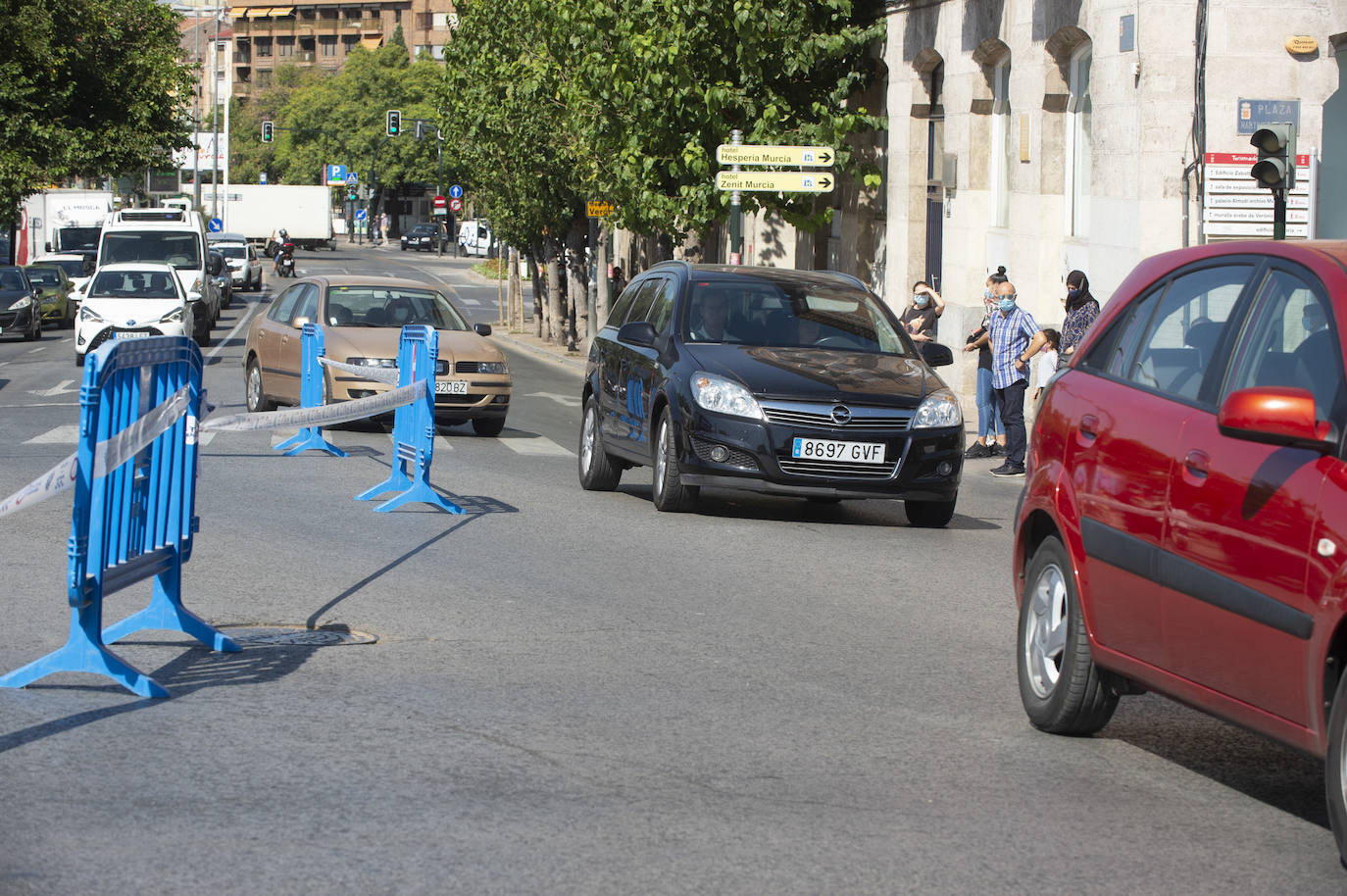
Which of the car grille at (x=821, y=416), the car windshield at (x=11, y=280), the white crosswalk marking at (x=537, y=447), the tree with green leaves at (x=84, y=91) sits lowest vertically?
the white crosswalk marking at (x=537, y=447)

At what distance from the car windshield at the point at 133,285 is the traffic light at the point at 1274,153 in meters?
21.2

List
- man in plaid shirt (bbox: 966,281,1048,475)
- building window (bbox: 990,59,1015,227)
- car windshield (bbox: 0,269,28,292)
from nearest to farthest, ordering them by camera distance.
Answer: man in plaid shirt (bbox: 966,281,1048,475) < building window (bbox: 990,59,1015,227) < car windshield (bbox: 0,269,28,292)

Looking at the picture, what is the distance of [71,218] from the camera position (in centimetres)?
6081

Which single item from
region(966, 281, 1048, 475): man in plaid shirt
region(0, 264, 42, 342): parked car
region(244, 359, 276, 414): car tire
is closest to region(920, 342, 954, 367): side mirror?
region(966, 281, 1048, 475): man in plaid shirt

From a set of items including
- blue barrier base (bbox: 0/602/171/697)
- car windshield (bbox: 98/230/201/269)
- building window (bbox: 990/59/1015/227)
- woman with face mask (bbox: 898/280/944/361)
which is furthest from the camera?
car windshield (bbox: 98/230/201/269)

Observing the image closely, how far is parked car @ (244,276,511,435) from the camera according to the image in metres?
19.0

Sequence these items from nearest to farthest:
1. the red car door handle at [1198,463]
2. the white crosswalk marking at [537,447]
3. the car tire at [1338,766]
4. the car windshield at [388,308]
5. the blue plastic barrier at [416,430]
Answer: the car tire at [1338,766] → the red car door handle at [1198,463] → the blue plastic barrier at [416,430] → the white crosswalk marking at [537,447] → the car windshield at [388,308]

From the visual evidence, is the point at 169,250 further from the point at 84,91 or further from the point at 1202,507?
the point at 1202,507

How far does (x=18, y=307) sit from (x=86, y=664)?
117 feet

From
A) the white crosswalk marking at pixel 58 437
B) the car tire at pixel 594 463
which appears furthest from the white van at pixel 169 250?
the car tire at pixel 594 463

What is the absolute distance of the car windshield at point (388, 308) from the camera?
20.3m

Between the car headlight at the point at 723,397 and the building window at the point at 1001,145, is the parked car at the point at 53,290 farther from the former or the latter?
the car headlight at the point at 723,397

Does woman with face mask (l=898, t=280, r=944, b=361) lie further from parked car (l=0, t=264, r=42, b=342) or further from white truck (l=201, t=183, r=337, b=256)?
white truck (l=201, t=183, r=337, b=256)

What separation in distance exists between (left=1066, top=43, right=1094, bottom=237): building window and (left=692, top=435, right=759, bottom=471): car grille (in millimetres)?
12006
